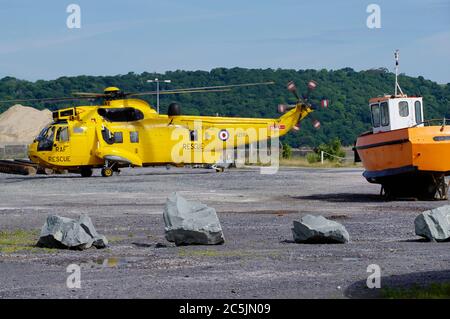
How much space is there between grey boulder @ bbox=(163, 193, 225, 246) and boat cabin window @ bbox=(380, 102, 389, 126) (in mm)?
13546

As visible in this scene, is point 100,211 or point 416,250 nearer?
point 416,250

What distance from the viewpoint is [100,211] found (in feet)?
77.1

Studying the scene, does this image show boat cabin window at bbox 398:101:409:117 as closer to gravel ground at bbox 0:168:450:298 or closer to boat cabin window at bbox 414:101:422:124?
boat cabin window at bbox 414:101:422:124

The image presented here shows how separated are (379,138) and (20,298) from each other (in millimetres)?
17749

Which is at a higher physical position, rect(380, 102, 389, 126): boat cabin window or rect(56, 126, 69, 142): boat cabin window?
rect(380, 102, 389, 126): boat cabin window

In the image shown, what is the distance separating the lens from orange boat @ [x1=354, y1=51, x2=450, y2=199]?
2567cm

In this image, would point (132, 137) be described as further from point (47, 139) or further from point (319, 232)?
point (319, 232)

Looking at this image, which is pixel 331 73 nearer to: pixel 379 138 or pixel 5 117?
pixel 5 117

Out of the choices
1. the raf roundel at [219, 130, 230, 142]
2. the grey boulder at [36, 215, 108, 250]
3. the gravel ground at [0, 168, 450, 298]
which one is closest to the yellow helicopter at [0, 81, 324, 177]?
the raf roundel at [219, 130, 230, 142]

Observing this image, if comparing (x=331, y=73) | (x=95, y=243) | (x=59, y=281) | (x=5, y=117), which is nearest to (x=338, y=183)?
(x=95, y=243)

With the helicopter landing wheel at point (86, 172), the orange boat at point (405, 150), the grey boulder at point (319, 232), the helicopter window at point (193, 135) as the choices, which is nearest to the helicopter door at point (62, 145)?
the helicopter landing wheel at point (86, 172)

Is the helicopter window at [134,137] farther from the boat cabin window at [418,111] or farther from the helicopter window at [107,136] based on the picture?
the boat cabin window at [418,111]

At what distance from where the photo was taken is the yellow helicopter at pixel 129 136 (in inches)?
1581

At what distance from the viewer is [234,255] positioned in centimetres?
1454
